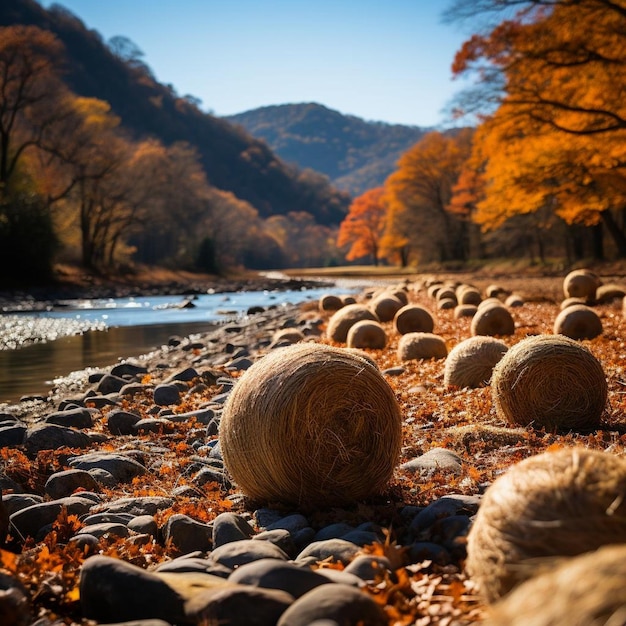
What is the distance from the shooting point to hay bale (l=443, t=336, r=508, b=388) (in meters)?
8.77

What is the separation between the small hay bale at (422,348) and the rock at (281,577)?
26.7ft

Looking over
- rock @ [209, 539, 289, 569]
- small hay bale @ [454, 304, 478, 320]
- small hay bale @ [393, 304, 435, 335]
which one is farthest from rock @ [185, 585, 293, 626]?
small hay bale @ [454, 304, 478, 320]

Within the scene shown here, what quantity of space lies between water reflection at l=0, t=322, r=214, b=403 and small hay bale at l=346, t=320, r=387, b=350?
5.99 meters

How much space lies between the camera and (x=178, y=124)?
140 m

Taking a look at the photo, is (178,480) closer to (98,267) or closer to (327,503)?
(327,503)

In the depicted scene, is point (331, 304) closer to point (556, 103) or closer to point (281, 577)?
point (556, 103)

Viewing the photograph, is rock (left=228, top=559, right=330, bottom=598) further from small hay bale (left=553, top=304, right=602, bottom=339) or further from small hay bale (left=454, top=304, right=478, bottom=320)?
small hay bale (left=454, top=304, right=478, bottom=320)

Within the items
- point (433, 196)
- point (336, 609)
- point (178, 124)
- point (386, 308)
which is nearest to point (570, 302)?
point (386, 308)

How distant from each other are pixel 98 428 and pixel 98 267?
43.0m

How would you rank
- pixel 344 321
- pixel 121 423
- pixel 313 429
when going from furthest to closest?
pixel 344 321, pixel 121 423, pixel 313 429

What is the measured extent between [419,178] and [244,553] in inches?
2191

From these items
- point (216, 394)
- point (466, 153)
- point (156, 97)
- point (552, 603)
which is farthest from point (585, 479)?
point (156, 97)

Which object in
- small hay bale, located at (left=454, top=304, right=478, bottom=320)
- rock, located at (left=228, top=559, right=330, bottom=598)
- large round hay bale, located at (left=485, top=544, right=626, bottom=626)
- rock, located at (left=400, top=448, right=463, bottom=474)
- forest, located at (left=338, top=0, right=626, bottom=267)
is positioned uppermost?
forest, located at (left=338, top=0, right=626, bottom=267)

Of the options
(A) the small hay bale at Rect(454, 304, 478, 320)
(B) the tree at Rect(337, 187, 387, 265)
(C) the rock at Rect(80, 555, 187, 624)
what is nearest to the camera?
(C) the rock at Rect(80, 555, 187, 624)
